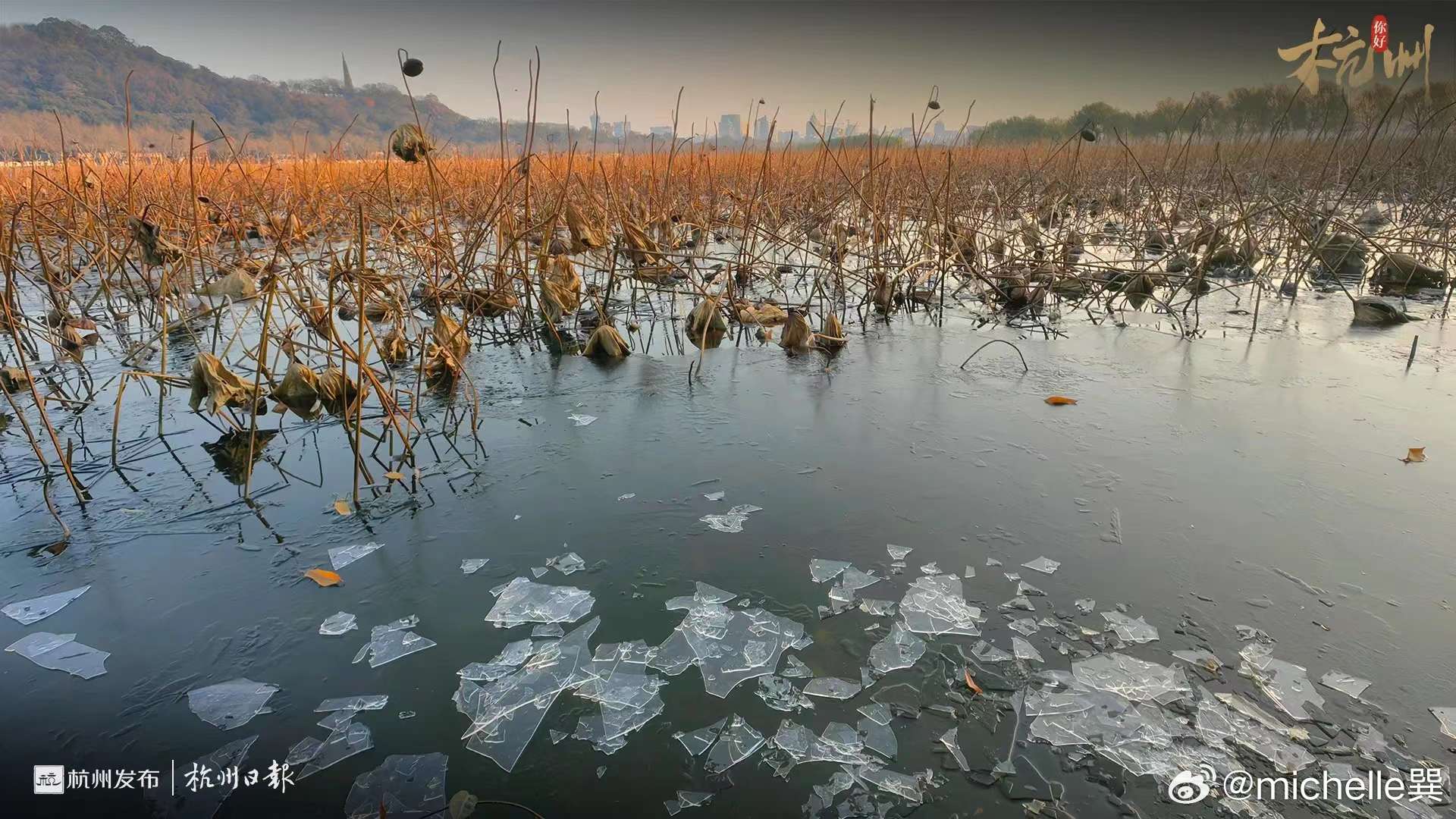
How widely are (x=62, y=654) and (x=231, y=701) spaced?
0.48 metres

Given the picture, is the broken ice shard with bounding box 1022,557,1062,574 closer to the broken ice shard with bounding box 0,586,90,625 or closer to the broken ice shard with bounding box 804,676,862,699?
the broken ice shard with bounding box 804,676,862,699

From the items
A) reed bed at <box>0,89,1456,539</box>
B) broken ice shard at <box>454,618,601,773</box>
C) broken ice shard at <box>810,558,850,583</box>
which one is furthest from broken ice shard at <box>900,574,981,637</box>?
reed bed at <box>0,89,1456,539</box>

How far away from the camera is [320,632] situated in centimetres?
156

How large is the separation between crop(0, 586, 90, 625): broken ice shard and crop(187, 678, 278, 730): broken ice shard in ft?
1.92

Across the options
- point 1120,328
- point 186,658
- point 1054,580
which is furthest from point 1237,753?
point 1120,328

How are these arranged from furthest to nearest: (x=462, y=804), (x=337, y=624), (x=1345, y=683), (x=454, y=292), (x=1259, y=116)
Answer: (x=1259, y=116) → (x=454, y=292) → (x=337, y=624) → (x=1345, y=683) → (x=462, y=804)

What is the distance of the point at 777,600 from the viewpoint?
1662mm

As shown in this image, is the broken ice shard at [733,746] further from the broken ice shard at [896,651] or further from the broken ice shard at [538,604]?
the broken ice shard at [538,604]

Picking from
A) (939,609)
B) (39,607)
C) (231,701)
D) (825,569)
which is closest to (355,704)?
(231,701)

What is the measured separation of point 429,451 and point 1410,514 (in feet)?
10.1

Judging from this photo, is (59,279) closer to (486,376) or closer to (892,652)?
(486,376)

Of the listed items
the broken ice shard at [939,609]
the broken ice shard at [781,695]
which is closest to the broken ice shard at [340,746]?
the broken ice shard at [781,695]

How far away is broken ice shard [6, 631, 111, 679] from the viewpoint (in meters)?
1.45

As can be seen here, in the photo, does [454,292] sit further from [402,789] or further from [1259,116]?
[1259,116]
